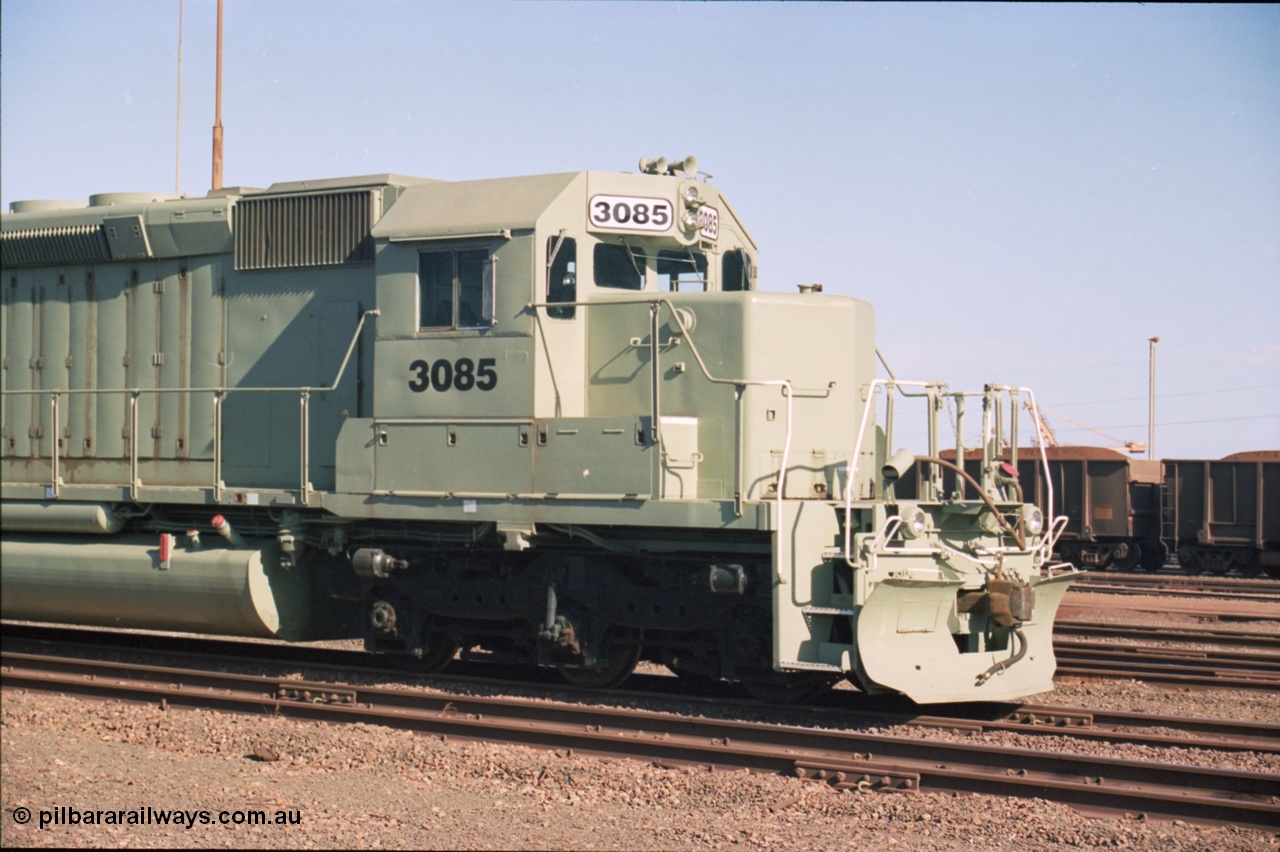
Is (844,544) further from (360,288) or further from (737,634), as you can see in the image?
(360,288)

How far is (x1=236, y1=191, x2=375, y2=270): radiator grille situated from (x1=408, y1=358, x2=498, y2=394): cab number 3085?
1.36 metres

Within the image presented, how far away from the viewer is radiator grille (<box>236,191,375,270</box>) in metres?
10.5

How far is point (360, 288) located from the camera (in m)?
10.6

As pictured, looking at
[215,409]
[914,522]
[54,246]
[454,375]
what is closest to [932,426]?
[914,522]

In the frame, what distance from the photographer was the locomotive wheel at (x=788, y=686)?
361 inches

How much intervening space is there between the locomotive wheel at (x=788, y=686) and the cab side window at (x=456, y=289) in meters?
3.33

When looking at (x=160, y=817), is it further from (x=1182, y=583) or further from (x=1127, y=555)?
(x=1127, y=555)

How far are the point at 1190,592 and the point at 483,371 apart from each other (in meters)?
15.3

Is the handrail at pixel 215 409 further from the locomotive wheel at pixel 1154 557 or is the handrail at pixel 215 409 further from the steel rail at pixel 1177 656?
the locomotive wheel at pixel 1154 557

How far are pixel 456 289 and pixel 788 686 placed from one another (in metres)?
3.84

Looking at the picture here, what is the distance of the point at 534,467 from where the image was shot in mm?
9234

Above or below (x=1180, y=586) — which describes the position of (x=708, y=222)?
above

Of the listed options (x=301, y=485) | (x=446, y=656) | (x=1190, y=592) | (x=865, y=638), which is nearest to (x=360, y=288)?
(x=301, y=485)

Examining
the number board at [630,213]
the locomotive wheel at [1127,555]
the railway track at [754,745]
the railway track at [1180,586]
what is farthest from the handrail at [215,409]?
the locomotive wheel at [1127,555]
